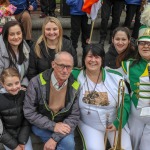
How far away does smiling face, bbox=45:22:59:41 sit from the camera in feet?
10.8

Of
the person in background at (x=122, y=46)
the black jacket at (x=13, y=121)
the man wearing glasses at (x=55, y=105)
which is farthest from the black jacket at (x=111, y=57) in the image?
the black jacket at (x=13, y=121)

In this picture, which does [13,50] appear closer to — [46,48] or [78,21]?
[46,48]

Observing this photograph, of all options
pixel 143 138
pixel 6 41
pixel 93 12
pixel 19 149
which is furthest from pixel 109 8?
pixel 19 149

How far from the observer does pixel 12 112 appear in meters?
A: 2.67

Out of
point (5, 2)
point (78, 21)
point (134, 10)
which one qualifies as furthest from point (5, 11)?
point (134, 10)

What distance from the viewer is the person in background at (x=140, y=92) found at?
281 cm

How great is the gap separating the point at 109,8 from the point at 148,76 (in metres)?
2.44

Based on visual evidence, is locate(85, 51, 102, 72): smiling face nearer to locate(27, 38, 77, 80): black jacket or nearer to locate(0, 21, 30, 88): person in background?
locate(27, 38, 77, 80): black jacket

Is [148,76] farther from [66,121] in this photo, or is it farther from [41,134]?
[41,134]

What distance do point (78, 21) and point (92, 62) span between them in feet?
6.96

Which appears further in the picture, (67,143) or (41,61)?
(41,61)

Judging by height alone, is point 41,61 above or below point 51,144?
→ above

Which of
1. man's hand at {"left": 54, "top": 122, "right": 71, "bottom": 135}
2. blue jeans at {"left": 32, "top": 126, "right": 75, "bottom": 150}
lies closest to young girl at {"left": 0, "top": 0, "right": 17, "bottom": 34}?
blue jeans at {"left": 32, "top": 126, "right": 75, "bottom": 150}

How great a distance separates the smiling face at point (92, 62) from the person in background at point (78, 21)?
6.74 ft
